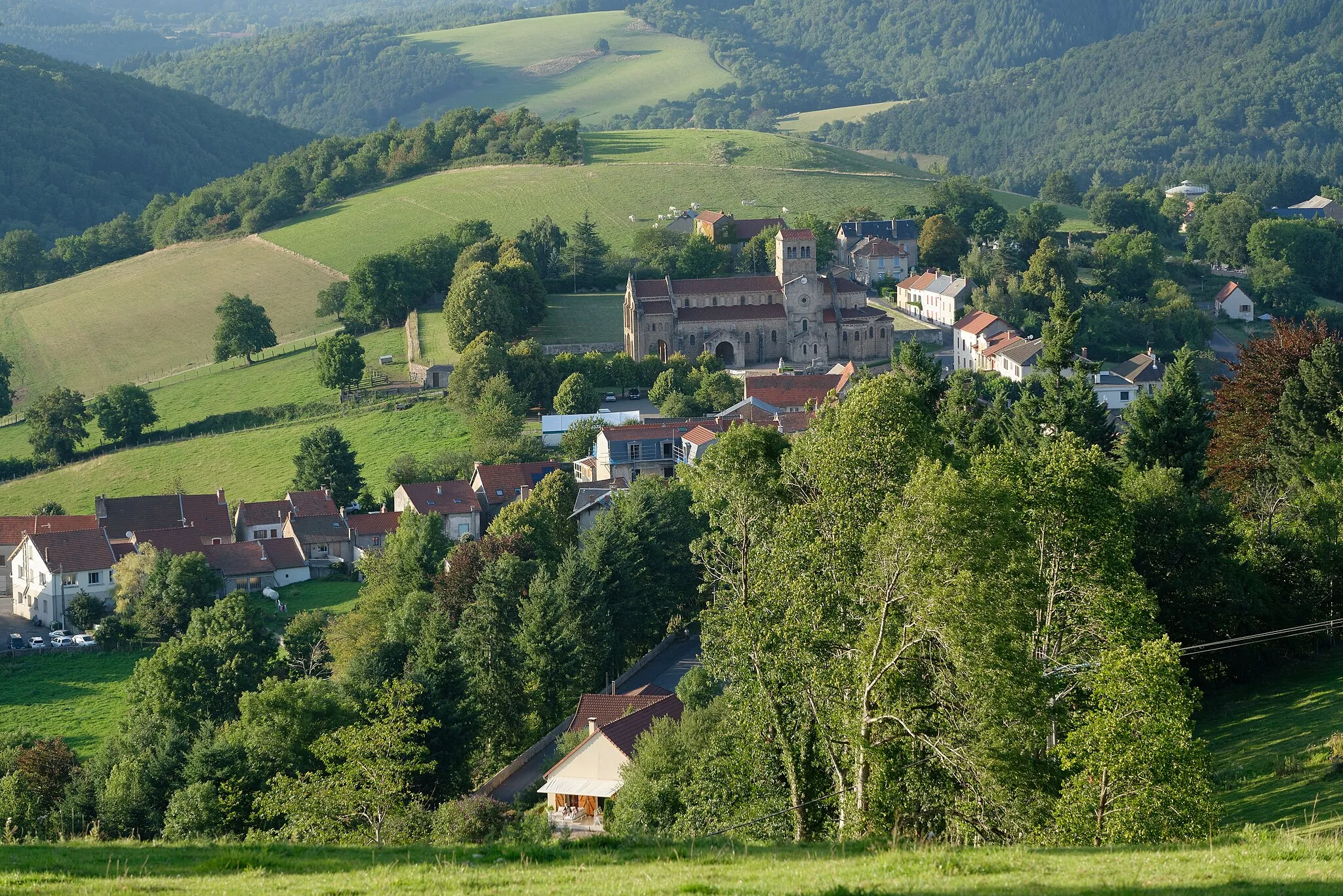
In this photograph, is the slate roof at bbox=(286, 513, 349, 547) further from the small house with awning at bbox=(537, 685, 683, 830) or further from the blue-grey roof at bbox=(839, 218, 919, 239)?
the blue-grey roof at bbox=(839, 218, 919, 239)

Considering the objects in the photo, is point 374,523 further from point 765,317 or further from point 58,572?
point 765,317

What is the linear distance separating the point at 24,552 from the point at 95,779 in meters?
28.7

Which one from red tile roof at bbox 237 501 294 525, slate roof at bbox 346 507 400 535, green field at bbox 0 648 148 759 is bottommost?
green field at bbox 0 648 148 759

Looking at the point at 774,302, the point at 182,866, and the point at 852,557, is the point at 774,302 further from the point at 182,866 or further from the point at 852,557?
the point at 182,866

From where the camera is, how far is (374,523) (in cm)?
6775

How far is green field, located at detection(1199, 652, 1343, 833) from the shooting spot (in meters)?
23.6

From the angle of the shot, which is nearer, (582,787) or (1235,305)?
(582,787)

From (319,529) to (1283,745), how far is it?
47933mm

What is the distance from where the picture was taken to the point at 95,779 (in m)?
38.6

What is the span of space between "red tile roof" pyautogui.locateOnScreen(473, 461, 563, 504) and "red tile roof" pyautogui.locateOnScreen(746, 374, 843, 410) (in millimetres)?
11584

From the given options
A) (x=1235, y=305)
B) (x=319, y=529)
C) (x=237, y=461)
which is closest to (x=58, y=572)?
(x=319, y=529)

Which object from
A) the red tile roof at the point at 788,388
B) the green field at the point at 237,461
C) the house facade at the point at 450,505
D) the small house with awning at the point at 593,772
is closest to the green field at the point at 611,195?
the green field at the point at 237,461

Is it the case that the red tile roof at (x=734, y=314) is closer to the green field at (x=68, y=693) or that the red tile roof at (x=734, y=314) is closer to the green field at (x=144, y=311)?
the green field at (x=144, y=311)

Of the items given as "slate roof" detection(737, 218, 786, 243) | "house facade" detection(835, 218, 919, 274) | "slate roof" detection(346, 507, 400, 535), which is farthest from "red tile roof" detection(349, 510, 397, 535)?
"house facade" detection(835, 218, 919, 274)
